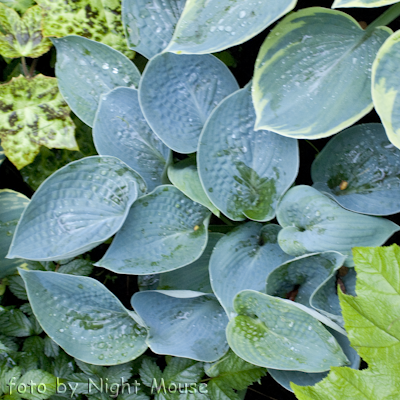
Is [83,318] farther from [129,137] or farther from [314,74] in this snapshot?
[314,74]

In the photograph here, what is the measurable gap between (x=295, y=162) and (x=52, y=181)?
1.72 ft

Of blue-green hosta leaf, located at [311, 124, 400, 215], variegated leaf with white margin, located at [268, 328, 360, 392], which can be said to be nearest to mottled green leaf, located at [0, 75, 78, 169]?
blue-green hosta leaf, located at [311, 124, 400, 215]

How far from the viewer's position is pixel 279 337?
2.49 ft

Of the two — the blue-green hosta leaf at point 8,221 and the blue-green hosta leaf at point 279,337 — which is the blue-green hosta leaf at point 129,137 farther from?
the blue-green hosta leaf at point 279,337

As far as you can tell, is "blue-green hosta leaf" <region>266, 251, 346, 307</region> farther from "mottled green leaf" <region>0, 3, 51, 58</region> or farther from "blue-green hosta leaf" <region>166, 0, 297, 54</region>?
"mottled green leaf" <region>0, 3, 51, 58</region>

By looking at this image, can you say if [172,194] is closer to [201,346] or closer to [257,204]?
[257,204]

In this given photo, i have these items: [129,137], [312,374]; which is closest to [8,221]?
[129,137]

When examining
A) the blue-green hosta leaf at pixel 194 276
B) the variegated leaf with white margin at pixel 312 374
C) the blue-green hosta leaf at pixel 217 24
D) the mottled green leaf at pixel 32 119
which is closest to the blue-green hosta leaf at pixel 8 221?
the mottled green leaf at pixel 32 119

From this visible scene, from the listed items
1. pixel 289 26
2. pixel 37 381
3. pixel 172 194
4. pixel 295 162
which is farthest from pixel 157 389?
pixel 289 26

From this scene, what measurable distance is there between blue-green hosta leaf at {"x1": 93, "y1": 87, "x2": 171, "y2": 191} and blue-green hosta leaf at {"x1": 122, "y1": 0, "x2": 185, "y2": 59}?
11 centimetres

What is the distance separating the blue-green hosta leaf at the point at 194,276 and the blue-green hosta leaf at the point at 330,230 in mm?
219

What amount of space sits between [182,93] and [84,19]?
337 mm

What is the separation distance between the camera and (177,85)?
0.84 m

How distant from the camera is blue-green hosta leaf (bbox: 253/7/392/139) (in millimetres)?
717
